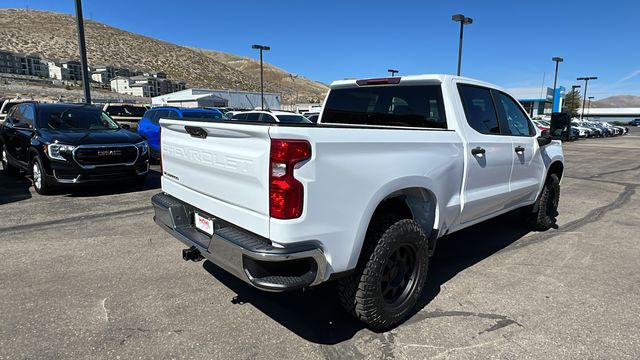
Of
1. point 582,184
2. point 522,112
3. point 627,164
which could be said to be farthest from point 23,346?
point 627,164

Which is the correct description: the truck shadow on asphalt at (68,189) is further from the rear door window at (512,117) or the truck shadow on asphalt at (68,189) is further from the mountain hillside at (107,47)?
the mountain hillside at (107,47)

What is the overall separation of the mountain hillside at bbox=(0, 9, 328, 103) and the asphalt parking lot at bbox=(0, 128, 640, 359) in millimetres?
120796

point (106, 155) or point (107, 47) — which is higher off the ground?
point (107, 47)

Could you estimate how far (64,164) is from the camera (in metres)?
7.10

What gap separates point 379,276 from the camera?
2.89 meters

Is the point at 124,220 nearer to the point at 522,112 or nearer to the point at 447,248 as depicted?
the point at 447,248

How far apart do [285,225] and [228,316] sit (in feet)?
4.20

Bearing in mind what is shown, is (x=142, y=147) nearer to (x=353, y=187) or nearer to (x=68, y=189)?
(x=68, y=189)

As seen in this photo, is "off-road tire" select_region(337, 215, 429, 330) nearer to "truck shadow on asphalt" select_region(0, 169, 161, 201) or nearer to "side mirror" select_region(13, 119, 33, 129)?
"truck shadow on asphalt" select_region(0, 169, 161, 201)

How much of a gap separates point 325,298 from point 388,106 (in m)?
2.00

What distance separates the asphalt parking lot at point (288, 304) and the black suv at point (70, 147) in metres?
1.73

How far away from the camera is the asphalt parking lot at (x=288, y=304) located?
2859 millimetres

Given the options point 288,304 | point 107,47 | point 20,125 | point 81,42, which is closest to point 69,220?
point 20,125

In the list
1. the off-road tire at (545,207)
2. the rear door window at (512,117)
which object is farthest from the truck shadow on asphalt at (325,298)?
the rear door window at (512,117)
